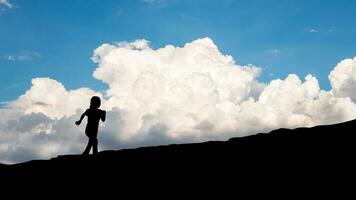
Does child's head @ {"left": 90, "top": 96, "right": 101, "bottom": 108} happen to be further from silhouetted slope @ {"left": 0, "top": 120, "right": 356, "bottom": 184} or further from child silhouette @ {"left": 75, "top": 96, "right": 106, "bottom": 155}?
silhouetted slope @ {"left": 0, "top": 120, "right": 356, "bottom": 184}

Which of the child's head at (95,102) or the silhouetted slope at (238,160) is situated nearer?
the silhouetted slope at (238,160)

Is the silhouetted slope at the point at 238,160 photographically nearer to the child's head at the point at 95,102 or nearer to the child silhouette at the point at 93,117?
the child silhouette at the point at 93,117

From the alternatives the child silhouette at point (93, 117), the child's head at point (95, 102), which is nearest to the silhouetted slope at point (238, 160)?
the child silhouette at point (93, 117)

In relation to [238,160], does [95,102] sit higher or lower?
higher

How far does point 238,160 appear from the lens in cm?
531

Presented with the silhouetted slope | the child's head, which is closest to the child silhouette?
the child's head

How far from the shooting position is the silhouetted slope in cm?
480

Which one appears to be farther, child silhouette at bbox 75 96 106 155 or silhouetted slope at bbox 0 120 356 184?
child silhouette at bbox 75 96 106 155

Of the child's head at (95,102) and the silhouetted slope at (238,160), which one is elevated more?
the child's head at (95,102)

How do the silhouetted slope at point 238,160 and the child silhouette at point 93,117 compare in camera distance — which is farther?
the child silhouette at point 93,117

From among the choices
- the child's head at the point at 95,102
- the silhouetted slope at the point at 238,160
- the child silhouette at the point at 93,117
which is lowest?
the silhouetted slope at the point at 238,160

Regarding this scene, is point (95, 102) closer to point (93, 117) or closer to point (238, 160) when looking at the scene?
point (93, 117)

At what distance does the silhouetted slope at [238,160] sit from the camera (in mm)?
4801

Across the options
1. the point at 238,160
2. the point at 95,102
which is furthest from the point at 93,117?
the point at 238,160
